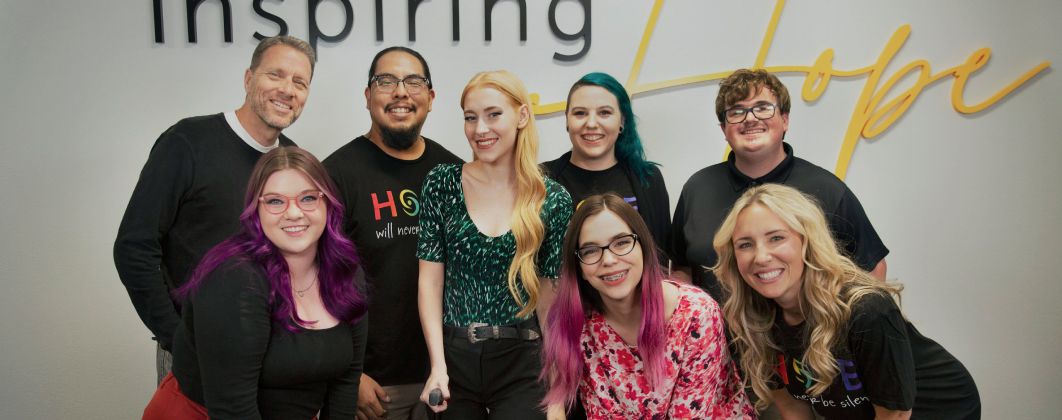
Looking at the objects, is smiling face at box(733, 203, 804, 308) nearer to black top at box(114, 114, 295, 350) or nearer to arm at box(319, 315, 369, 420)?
arm at box(319, 315, 369, 420)

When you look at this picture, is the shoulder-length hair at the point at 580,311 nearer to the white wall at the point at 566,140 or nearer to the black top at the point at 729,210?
the black top at the point at 729,210

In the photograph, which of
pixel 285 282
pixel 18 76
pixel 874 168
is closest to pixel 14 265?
pixel 18 76

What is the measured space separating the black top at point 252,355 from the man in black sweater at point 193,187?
541 millimetres

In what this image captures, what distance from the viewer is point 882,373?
1.63 m

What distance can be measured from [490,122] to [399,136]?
59 cm

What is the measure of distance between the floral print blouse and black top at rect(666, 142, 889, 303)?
1.37ft

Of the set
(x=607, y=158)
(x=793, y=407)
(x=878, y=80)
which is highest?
(x=878, y=80)

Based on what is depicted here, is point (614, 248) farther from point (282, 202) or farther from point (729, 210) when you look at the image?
point (282, 202)

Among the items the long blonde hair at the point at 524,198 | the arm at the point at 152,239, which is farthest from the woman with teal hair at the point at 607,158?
the arm at the point at 152,239

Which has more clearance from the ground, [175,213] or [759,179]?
[759,179]

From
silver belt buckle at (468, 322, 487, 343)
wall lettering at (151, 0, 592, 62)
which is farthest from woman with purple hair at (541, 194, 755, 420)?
wall lettering at (151, 0, 592, 62)

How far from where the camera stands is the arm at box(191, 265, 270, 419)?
4.91 ft

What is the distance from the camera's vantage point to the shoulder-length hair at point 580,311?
5.80 ft

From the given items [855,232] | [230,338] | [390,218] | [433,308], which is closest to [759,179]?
[855,232]
